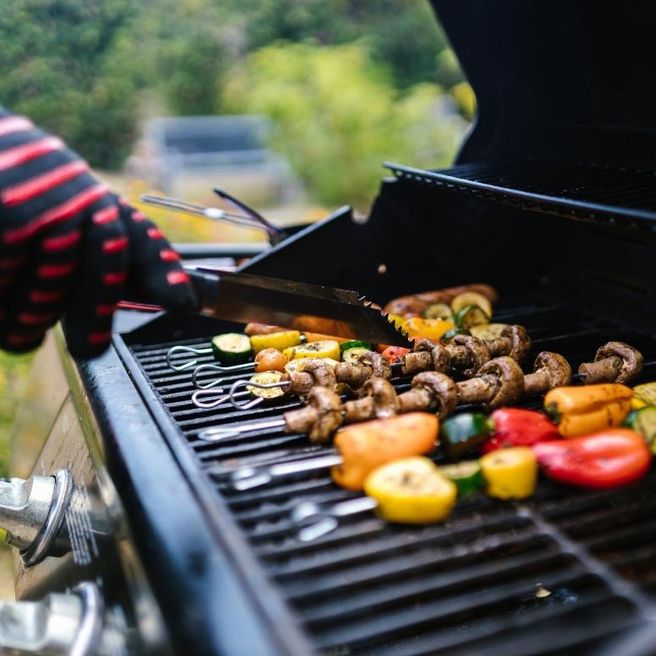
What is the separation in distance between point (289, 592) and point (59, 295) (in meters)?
0.77

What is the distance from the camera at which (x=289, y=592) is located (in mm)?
1528

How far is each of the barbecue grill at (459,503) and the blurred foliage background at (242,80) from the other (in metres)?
2.32

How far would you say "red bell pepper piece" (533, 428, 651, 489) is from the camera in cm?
185

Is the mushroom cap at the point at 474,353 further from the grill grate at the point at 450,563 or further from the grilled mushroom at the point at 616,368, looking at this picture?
the grill grate at the point at 450,563

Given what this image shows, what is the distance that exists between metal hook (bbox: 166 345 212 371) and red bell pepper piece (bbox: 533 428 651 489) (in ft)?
4.09

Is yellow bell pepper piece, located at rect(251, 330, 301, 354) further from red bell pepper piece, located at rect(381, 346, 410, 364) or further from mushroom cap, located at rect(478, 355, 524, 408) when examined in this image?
mushroom cap, located at rect(478, 355, 524, 408)

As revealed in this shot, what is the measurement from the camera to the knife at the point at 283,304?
6.25 ft

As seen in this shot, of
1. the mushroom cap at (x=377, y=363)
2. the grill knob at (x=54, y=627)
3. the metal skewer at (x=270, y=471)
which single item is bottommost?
the grill knob at (x=54, y=627)

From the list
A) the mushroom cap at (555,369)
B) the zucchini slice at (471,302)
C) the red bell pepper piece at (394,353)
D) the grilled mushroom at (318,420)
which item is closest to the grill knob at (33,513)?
the grilled mushroom at (318,420)

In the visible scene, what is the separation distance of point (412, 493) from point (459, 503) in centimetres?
18

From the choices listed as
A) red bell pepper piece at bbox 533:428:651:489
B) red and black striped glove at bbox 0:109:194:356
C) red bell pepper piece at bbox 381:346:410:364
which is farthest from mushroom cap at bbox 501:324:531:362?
red and black striped glove at bbox 0:109:194:356

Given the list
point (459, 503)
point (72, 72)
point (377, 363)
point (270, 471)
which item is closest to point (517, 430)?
point (459, 503)

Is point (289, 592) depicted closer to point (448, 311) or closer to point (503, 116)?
point (448, 311)

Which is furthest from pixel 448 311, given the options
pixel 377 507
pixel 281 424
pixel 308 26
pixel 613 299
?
pixel 308 26
